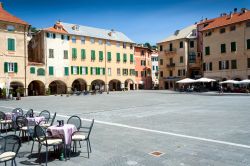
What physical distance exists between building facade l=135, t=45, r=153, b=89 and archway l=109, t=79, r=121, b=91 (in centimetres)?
608

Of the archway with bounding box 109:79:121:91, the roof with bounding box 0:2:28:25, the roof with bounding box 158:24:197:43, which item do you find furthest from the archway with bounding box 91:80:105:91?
the roof with bounding box 0:2:28:25

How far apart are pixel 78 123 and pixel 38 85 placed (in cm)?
4149

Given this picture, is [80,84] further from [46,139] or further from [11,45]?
[46,139]

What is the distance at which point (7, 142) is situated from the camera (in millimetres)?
5641

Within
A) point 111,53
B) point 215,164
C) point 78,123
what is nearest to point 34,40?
point 111,53

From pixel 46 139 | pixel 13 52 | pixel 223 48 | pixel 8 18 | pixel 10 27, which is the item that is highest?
pixel 8 18

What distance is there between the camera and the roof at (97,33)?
5146 cm

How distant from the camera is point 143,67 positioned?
66.9 meters

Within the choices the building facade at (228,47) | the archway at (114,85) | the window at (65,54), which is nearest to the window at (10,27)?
the window at (65,54)

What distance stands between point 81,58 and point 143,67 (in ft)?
68.6

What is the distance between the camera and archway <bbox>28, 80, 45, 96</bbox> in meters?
45.3

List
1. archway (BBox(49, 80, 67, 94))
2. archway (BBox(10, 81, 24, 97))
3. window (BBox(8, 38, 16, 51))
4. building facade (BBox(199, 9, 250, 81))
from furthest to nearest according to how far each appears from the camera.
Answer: archway (BBox(49, 80, 67, 94)) < building facade (BBox(199, 9, 250, 81)) < archway (BBox(10, 81, 24, 97)) < window (BBox(8, 38, 16, 51))

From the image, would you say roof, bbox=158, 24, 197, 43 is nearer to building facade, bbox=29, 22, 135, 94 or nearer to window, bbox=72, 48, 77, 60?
building facade, bbox=29, 22, 135, 94

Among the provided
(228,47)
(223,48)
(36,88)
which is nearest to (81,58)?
(36,88)
